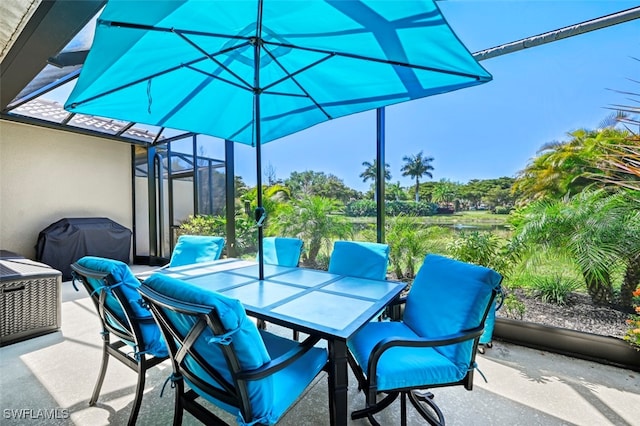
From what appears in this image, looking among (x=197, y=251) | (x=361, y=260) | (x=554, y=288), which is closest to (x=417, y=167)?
(x=361, y=260)

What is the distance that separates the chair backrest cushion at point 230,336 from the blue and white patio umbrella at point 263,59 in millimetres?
988

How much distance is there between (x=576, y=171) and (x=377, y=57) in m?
2.12

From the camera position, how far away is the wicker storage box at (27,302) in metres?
2.71

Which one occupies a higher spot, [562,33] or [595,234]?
[562,33]

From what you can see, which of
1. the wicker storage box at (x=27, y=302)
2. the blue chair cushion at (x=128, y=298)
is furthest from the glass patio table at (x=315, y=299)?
the wicker storage box at (x=27, y=302)

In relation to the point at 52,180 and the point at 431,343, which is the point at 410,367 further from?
the point at 52,180

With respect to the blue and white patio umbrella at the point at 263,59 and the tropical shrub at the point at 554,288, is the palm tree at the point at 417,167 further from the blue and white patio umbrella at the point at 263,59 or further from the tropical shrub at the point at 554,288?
the tropical shrub at the point at 554,288

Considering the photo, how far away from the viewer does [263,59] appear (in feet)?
6.91

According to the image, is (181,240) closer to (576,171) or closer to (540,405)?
(540,405)

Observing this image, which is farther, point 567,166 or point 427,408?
point 567,166

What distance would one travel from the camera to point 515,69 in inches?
107

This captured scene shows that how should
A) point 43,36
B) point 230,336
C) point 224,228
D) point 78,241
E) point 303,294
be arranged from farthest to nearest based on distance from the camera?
1. point 78,241
2. point 224,228
3. point 43,36
4. point 303,294
5. point 230,336

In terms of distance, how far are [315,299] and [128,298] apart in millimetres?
1053

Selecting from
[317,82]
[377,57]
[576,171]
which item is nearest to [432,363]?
[377,57]
